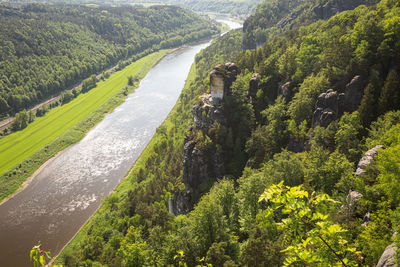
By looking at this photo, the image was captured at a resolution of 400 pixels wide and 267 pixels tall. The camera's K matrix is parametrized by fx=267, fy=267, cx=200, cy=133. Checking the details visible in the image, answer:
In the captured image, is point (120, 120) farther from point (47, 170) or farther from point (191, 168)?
point (191, 168)

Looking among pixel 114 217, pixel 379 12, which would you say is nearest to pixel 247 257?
pixel 114 217

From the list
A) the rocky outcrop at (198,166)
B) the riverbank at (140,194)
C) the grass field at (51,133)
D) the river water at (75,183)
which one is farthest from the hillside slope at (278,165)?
the grass field at (51,133)

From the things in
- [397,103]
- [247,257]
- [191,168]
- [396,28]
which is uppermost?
→ [396,28]

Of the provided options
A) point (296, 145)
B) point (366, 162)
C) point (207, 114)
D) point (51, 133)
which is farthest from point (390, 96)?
point (51, 133)

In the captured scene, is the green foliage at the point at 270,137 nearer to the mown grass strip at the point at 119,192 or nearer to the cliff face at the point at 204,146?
the cliff face at the point at 204,146

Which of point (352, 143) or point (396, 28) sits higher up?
point (396, 28)

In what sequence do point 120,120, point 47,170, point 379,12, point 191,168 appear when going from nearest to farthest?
point 379,12, point 191,168, point 47,170, point 120,120

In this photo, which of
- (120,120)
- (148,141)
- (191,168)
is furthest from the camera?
(120,120)
